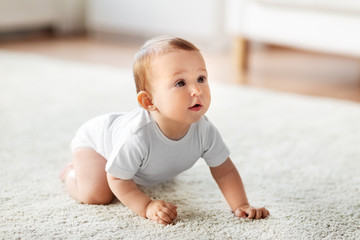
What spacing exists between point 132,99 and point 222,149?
844 millimetres

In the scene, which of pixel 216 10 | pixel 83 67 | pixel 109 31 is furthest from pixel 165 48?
pixel 109 31

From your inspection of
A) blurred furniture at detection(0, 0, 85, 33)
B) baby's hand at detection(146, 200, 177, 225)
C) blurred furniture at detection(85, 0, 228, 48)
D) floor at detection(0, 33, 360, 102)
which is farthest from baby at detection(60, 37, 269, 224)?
blurred furniture at detection(0, 0, 85, 33)

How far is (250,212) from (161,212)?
0.15m

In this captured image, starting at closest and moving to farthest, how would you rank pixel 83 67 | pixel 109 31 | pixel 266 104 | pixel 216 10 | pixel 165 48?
1. pixel 165 48
2. pixel 266 104
3. pixel 83 67
4. pixel 216 10
5. pixel 109 31

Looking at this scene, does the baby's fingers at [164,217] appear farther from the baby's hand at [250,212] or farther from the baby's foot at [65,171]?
the baby's foot at [65,171]

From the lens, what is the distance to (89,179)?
0.93 meters

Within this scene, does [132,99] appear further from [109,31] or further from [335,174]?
[109,31]

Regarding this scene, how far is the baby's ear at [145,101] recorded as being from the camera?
83cm

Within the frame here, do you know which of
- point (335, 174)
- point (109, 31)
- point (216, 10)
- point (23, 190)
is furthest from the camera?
point (109, 31)

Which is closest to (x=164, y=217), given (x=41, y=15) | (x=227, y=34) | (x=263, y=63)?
(x=263, y=63)

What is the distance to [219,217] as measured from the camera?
88cm

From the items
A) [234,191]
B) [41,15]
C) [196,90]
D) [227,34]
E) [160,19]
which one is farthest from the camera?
[41,15]

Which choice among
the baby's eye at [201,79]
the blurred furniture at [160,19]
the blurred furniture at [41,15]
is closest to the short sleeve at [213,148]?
the baby's eye at [201,79]

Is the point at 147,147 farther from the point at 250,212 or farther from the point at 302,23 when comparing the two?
the point at 302,23
